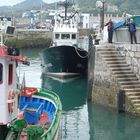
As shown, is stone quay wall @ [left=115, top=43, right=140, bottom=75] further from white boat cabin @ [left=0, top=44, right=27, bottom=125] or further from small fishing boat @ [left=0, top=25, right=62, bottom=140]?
white boat cabin @ [left=0, top=44, right=27, bottom=125]

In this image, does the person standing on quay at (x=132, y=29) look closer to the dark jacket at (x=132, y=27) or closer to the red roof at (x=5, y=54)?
the dark jacket at (x=132, y=27)

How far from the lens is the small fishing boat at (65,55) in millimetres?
31969

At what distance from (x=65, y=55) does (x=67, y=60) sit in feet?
1.25

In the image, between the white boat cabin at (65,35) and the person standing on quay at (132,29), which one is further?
the white boat cabin at (65,35)

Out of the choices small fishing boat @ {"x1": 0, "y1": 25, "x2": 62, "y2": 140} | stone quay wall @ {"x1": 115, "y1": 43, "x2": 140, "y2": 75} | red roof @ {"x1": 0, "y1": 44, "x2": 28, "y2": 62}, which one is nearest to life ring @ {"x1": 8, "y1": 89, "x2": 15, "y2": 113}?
small fishing boat @ {"x1": 0, "y1": 25, "x2": 62, "y2": 140}

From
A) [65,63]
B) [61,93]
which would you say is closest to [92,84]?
[61,93]

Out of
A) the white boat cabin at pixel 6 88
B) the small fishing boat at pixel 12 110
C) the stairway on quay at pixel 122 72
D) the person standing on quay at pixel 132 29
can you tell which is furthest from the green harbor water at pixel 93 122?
the white boat cabin at pixel 6 88

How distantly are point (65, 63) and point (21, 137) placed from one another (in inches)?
794

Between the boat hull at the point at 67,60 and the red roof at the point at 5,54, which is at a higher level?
the red roof at the point at 5,54

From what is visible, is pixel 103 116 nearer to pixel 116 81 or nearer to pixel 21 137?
pixel 116 81

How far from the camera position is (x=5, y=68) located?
1187 centimetres

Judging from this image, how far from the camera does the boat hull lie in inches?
1255

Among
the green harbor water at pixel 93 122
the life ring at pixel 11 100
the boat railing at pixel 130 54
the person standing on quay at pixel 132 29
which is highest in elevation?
the person standing on quay at pixel 132 29

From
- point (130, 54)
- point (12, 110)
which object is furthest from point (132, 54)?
point (12, 110)
